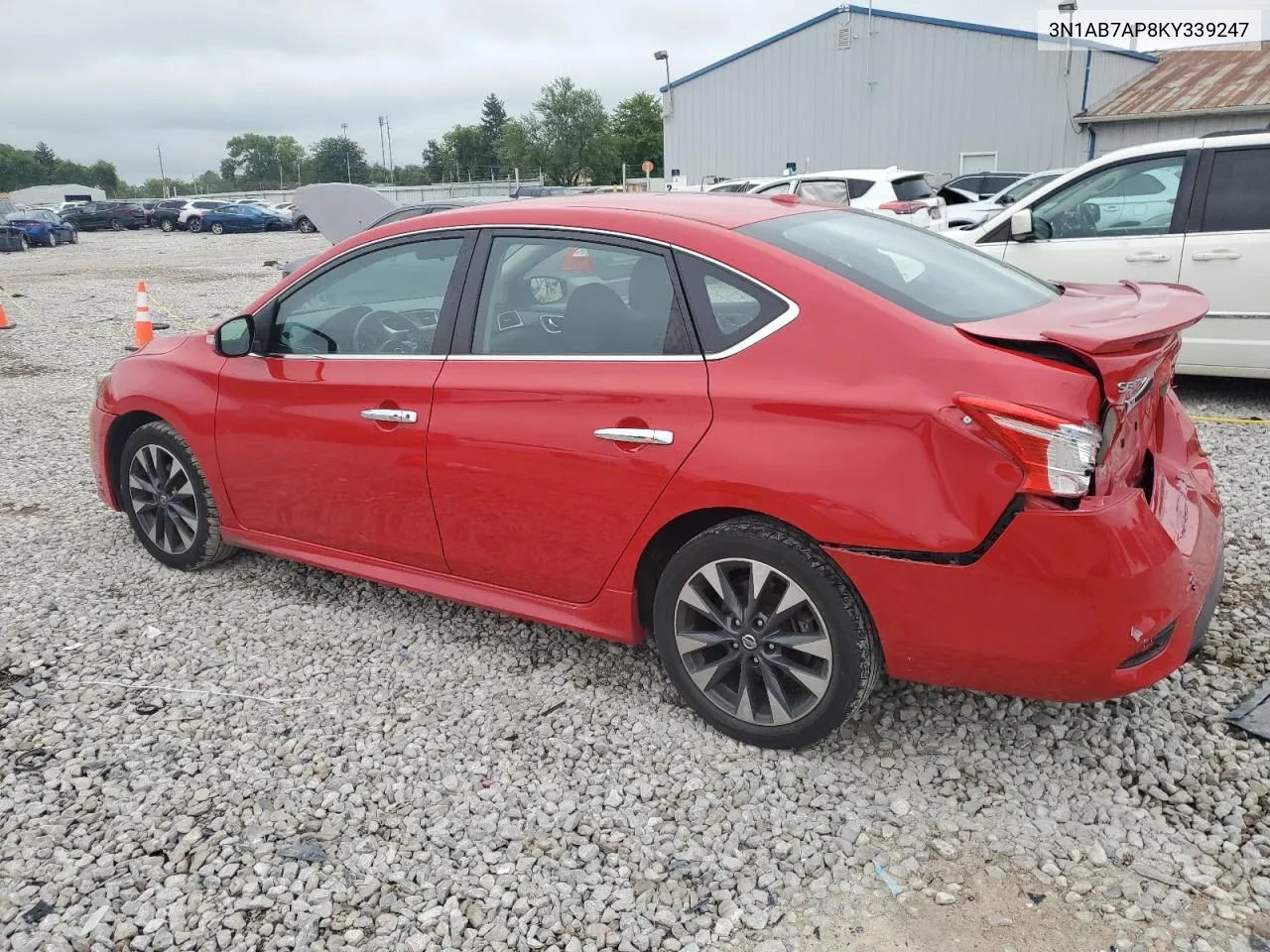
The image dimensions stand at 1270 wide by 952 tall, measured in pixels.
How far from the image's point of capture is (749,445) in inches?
108

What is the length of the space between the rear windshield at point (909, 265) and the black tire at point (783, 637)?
770 millimetres

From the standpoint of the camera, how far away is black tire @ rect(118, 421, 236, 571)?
172 inches

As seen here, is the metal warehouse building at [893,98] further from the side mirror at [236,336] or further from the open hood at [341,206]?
the side mirror at [236,336]

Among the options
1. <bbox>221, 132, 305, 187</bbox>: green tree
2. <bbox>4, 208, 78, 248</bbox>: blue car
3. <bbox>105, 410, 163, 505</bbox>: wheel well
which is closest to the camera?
<bbox>105, 410, 163, 505</bbox>: wheel well

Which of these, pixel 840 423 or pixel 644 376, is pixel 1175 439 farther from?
pixel 644 376

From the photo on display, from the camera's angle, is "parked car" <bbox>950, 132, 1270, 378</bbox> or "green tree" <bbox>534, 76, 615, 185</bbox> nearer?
"parked car" <bbox>950, 132, 1270, 378</bbox>

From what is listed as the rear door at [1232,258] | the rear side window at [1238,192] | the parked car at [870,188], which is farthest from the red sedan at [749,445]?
the parked car at [870,188]

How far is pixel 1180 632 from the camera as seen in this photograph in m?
2.59

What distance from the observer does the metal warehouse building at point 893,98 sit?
1118 inches

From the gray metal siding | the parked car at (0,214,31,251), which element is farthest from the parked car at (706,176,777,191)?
the parked car at (0,214,31,251)

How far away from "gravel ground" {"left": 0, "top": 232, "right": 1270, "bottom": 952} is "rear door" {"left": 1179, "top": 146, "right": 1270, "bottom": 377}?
2753 millimetres

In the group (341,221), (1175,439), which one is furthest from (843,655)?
(341,221)

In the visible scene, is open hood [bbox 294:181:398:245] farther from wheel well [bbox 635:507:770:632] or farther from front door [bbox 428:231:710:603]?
wheel well [bbox 635:507:770:632]

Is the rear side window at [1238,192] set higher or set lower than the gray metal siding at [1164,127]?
lower
